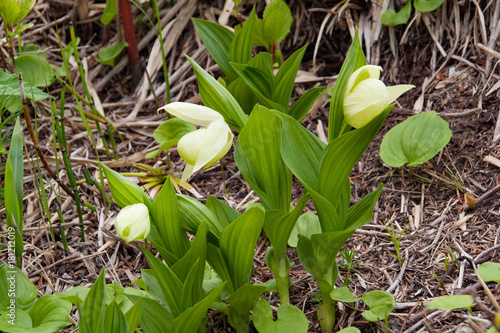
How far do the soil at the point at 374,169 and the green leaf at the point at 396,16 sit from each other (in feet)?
0.31

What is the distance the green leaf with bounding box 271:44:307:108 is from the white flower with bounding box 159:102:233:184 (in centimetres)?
54

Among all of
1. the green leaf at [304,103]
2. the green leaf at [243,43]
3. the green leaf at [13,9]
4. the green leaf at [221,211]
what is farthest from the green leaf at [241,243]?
the green leaf at [13,9]

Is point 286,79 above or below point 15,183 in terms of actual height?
above

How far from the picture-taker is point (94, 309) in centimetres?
113

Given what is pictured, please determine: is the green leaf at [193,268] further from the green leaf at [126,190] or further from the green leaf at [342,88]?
the green leaf at [342,88]

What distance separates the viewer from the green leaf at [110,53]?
2492 mm

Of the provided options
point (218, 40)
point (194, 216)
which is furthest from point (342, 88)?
point (218, 40)

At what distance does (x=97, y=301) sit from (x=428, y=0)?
1.82 m

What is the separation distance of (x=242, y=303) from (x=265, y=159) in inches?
15.4

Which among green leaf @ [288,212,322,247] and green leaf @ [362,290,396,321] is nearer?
green leaf @ [362,290,396,321]

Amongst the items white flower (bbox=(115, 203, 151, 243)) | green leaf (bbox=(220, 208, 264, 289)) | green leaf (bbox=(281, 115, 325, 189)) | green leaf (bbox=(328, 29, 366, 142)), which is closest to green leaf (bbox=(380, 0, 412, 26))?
green leaf (bbox=(328, 29, 366, 142))

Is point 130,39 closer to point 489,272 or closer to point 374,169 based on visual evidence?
point 374,169

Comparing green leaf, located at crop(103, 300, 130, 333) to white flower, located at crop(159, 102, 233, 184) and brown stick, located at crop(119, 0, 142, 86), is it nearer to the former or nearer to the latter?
white flower, located at crop(159, 102, 233, 184)

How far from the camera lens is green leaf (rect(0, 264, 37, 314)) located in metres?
1.37
